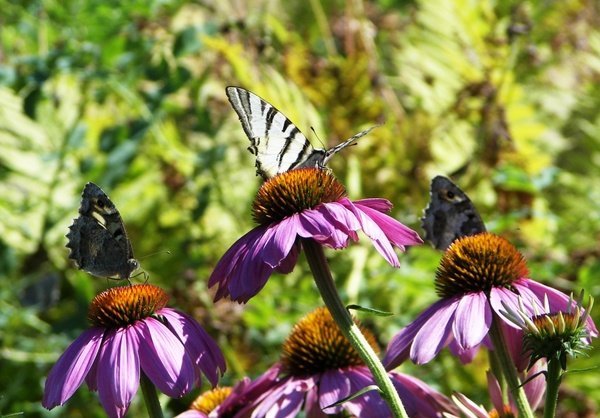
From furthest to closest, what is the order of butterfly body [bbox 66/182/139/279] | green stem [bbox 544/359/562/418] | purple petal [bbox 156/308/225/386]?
butterfly body [bbox 66/182/139/279] → purple petal [bbox 156/308/225/386] → green stem [bbox 544/359/562/418]

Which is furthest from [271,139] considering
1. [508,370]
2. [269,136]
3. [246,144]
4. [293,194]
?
[246,144]

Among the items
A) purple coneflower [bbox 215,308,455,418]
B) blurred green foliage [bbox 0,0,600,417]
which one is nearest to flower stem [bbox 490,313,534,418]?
purple coneflower [bbox 215,308,455,418]

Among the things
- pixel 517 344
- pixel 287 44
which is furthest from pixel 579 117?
pixel 517 344

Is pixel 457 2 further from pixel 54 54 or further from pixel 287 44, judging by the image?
pixel 54 54

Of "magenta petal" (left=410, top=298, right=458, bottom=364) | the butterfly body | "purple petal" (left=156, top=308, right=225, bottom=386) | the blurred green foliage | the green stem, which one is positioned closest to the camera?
the green stem

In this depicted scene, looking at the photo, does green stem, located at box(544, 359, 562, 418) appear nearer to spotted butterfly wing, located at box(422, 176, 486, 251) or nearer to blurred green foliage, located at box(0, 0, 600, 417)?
spotted butterfly wing, located at box(422, 176, 486, 251)

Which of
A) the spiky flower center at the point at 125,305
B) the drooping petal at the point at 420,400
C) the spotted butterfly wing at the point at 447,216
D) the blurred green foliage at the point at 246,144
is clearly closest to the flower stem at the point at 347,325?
the drooping petal at the point at 420,400

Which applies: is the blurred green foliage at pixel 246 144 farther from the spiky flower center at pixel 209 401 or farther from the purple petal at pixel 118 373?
the purple petal at pixel 118 373
